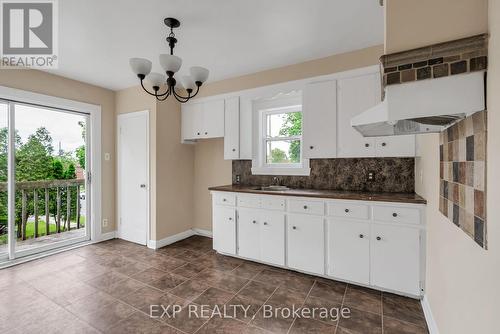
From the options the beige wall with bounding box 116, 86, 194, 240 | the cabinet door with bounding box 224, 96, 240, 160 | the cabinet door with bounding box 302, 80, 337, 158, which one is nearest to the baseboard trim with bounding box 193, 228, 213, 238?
Answer: the beige wall with bounding box 116, 86, 194, 240

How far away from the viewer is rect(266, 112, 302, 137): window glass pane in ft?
11.1

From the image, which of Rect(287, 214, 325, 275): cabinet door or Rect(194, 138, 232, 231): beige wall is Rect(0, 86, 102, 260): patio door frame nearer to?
Rect(194, 138, 232, 231): beige wall

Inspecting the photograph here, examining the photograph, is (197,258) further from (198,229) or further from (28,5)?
(28,5)

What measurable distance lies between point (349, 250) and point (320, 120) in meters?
1.50

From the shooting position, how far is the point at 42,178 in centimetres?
344

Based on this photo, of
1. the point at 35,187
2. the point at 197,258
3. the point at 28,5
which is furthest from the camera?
the point at 35,187

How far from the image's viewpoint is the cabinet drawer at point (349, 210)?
2332 mm

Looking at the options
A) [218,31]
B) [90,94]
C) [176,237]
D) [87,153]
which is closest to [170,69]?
[218,31]

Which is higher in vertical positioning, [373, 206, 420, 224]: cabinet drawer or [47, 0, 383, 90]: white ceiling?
[47, 0, 383, 90]: white ceiling

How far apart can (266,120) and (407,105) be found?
105 inches

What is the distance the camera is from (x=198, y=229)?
13.9 feet

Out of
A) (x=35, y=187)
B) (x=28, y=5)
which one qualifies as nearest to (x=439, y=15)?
(x=28, y=5)

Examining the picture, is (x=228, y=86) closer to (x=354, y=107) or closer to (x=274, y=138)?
(x=274, y=138)

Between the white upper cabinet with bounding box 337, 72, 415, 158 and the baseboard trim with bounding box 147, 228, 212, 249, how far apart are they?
8.82 ft
